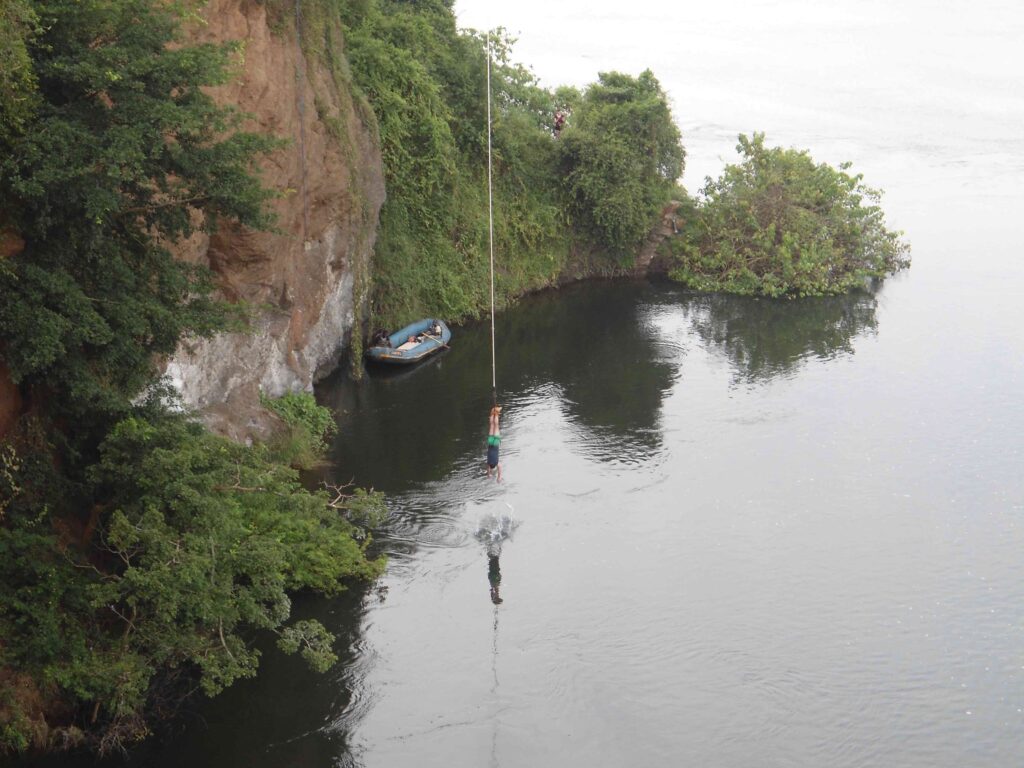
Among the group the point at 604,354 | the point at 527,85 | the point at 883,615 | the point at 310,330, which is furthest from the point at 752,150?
the point at 883,615

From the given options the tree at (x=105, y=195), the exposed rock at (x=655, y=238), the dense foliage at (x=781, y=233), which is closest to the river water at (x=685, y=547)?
the dense foliage at (x=781, y=233)

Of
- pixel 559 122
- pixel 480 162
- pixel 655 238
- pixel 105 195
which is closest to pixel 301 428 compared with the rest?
pixel 105 195

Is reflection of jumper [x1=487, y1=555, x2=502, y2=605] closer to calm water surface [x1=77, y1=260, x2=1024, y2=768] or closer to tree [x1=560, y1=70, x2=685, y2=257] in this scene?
calm water surface [x1=77, y1=260, x2=1024, y2=768]

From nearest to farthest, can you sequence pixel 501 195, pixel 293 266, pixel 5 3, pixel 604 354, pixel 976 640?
pixel 5 3 < pixel 976 640 < pixel 293 266 < pixel 604 354 < pixel 501 195

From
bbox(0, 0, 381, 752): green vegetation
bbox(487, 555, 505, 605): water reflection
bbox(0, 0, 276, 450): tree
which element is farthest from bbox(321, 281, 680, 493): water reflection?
bbox(0, 0, 276, 450): tree

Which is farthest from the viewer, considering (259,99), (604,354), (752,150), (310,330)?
(752,150)

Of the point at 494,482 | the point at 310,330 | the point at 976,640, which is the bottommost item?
the point at 976,640

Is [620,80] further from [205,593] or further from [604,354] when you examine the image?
[205,593]
